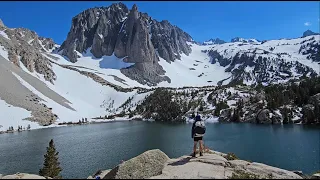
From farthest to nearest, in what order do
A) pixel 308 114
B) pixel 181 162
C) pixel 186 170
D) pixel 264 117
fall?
pixel 264 117 → pixel 308 114 → pixel 181 162 → pixel 186 170

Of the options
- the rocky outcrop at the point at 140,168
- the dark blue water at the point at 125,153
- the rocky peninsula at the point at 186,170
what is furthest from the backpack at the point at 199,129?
the dark blue water at the point at 125,153

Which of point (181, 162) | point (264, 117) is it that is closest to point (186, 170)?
point (181, 162)

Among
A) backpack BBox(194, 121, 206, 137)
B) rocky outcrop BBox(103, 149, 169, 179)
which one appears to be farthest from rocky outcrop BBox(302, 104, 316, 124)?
rocky outcrop BBox(103, 149, 169, 179)

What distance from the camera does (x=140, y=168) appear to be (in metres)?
18.3

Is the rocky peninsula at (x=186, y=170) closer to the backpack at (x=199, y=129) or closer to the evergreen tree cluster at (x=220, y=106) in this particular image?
the backpack at (x=199, y=129)

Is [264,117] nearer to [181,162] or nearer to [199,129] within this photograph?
[199,129]

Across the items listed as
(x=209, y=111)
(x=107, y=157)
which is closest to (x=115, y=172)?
(x=107, y=157)

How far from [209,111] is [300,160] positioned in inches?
4896

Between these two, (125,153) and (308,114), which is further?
(308,114)

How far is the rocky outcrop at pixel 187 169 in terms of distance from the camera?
55.9ft

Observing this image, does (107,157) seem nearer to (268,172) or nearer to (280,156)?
(280,156)

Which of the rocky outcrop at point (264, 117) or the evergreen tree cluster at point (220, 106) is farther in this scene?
the evergreen tree cluster at point (220, 106)

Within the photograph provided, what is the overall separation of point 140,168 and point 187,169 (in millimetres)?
2834

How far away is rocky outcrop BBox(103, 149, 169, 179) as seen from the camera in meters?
17.8
